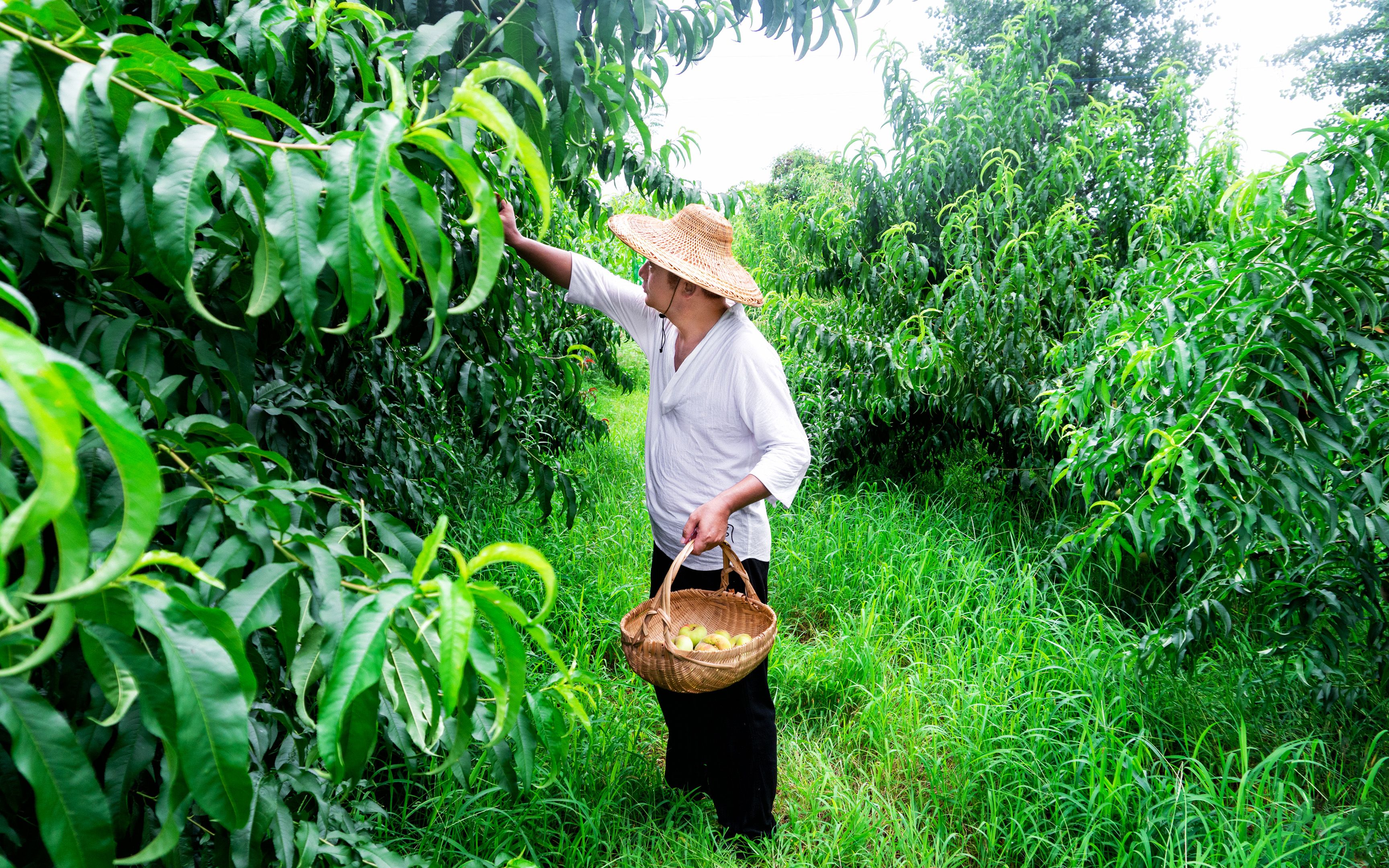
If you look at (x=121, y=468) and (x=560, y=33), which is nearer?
(x=121, y=468)

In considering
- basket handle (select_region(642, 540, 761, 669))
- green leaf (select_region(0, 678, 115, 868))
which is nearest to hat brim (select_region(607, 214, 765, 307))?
basket handle (select_region(642, 540, 761, 669))

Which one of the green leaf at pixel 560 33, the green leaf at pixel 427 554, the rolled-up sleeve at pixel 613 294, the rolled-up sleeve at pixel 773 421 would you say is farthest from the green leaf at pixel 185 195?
the rolled-up sleeve at pixel 613 294

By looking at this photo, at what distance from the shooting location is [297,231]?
0.68 metres

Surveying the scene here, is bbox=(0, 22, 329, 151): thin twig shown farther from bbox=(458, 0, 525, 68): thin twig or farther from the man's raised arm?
the man's raised arm

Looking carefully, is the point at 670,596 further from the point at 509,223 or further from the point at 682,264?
the point at 509,223

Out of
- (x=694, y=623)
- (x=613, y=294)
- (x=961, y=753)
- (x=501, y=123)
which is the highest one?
(x=501, y=123)

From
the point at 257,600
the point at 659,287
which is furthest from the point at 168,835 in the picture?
the point at 659,287

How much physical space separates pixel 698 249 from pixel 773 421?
534 mm

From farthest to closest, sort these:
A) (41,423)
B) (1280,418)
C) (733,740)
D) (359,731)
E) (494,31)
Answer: (733,740)
(1280,418)
(494,31)
(359,731)
(41,423)

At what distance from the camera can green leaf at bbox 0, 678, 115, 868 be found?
551mm

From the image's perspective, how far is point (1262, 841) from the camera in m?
1.99

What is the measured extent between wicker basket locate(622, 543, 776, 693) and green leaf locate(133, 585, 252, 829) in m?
1.25

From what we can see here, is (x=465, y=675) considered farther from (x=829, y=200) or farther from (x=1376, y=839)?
(x=829, y=200)

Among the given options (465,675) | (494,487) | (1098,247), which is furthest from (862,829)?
(1098,247)
